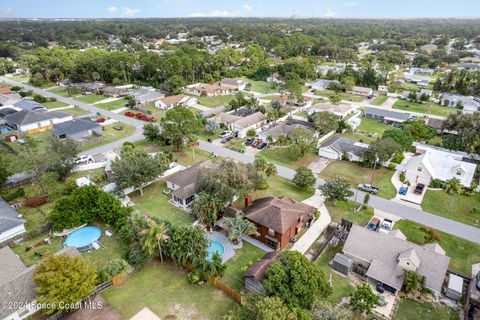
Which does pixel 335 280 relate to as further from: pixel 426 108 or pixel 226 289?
pixel 426 108

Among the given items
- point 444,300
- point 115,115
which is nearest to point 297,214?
point 444,300

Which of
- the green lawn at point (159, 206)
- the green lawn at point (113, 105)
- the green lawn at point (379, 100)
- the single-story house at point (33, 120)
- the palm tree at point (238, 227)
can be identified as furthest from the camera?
the green lawn at point (379, 100)

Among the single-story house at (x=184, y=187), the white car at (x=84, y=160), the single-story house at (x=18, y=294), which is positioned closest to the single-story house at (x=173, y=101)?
the white car at (x=84, y=160)

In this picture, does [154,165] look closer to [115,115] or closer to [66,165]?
[66,165]

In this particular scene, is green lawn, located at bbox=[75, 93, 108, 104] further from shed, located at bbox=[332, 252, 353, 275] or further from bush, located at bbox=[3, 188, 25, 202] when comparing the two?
shed, located at bbox=[332, 252, 353, 275]

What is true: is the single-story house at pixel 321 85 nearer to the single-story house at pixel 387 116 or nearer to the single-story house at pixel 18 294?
the single-story house at pixel 387 116

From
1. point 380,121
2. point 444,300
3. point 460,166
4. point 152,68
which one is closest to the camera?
point 444,300
